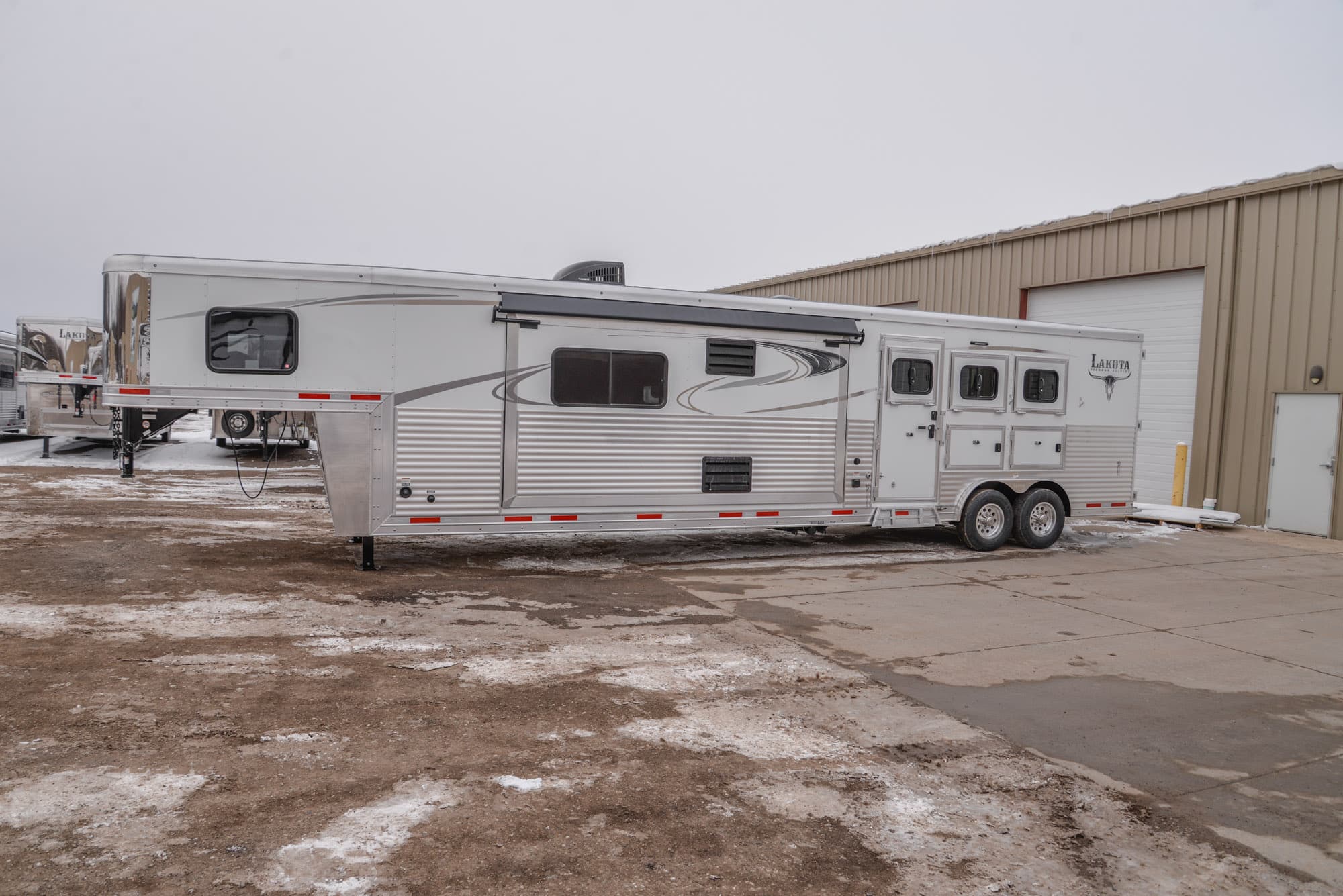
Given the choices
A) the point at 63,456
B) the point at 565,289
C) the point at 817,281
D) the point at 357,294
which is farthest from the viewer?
the point at 817,281

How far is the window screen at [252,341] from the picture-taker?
8.20m

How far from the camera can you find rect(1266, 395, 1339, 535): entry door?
13.4 metres

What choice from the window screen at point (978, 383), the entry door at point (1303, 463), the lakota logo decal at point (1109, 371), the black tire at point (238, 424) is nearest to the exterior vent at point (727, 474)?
the window screen at point (978, 383)

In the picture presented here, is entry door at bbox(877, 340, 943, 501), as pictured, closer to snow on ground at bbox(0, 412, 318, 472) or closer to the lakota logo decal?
the lakota logo decal

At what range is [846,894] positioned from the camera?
135 inches

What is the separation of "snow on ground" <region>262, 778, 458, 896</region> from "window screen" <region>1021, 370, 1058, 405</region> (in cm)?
931

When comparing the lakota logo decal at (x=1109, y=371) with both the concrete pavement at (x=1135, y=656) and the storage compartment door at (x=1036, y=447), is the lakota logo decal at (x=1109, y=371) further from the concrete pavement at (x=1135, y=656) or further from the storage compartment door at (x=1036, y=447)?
the concrete pavement at (x=1135, y=656)

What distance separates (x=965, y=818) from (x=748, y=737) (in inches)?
48.4

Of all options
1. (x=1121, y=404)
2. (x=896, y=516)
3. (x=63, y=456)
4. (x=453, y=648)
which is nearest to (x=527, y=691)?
(x=453, y=648)

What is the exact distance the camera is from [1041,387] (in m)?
11.5

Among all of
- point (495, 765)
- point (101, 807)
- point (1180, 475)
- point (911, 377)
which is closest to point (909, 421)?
point (911, 377)

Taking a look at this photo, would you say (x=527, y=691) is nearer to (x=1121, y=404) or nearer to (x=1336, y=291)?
(x=1121, y=404)

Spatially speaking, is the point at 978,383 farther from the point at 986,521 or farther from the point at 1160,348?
the point at 1160,348

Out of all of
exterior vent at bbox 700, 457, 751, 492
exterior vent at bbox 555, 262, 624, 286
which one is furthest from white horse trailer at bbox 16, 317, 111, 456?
exterior vent at bbox 700, 457, 751, 492
